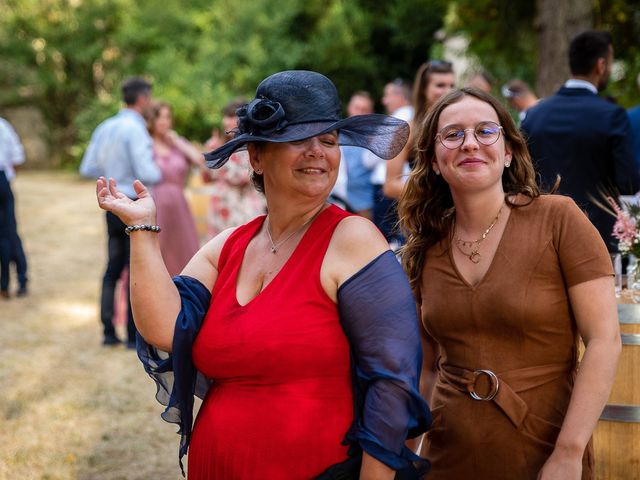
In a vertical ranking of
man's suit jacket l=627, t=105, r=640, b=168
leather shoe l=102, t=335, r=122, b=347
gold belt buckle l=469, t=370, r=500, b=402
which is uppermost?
man's suit jacket l=627, t=105, r=640, b=168

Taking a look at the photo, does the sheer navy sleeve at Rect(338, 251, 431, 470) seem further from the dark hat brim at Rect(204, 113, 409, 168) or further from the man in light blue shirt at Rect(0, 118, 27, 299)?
the man in light blue shirt at Rect(0, 118, 27, 299)

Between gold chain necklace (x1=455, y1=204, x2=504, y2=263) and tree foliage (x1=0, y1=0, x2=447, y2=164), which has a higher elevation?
gold chain necklace (x1=455, y1=204, x2=504, y2=263)

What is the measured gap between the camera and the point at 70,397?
6012mm

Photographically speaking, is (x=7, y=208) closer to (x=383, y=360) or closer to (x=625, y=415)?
(x=625, y=415)

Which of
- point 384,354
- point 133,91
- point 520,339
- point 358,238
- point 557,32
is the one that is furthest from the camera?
point 557,32

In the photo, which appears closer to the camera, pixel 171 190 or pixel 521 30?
pixel 171 190

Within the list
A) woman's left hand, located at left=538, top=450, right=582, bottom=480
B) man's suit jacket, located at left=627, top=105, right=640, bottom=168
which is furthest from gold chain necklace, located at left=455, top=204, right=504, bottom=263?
man's suit jacket, located at left=627, top=105, right=640, bottom=168

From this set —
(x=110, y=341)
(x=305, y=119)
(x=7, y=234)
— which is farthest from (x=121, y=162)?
(x=305, y=119)

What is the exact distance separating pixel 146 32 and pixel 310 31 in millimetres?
5061

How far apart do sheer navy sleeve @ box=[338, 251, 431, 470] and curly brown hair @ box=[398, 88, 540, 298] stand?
17.4 inches

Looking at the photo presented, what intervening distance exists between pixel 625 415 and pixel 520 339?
0.83m

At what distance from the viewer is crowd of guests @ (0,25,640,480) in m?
2.00

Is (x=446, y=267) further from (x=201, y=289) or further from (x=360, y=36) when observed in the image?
(x=360, y=36)

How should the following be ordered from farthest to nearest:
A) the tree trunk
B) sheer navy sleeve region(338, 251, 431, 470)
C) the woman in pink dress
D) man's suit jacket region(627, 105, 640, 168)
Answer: the tree trunk → the woman in pink dress → man's suit jacket region(627, 105, 640, 168) → sheer navy sleeve region(338, 251, 431, 470)
